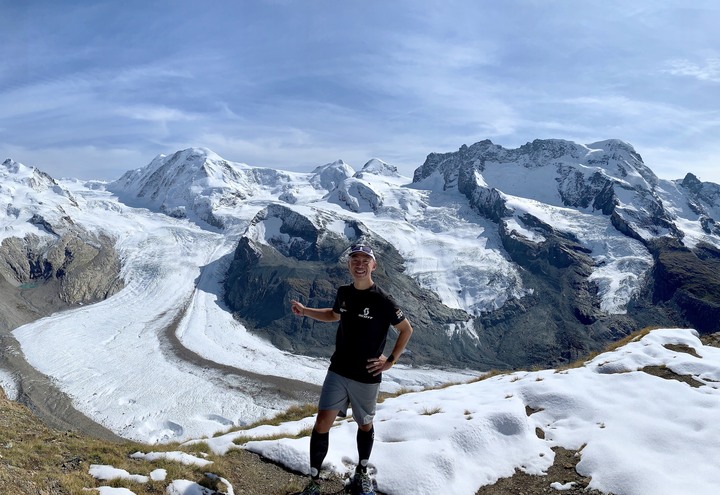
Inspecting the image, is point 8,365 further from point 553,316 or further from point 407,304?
point 553,316

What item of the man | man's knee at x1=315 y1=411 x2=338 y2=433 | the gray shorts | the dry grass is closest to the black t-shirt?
the man

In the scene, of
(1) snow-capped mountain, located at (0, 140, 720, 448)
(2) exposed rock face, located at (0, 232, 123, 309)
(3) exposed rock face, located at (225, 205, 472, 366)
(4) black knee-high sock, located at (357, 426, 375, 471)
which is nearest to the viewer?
(4) black knee-high sock, located at (357, 426, 375, 471)

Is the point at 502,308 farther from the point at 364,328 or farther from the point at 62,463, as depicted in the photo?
the point at 62,463

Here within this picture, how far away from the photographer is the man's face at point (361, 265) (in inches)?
308

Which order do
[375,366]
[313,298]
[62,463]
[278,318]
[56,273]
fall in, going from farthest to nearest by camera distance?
[56,273] → [313,298] → [278,318] → [62,463] → [375,366]

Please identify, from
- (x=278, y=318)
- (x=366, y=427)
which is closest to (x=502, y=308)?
(x=278, y=318)

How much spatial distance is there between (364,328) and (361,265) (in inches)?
44.3

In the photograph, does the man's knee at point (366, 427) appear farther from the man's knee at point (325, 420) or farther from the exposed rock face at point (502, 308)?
the exposed rock face at point (502, 308)

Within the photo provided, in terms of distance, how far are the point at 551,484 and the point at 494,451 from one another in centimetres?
134

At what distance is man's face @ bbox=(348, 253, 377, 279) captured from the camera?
308 inches

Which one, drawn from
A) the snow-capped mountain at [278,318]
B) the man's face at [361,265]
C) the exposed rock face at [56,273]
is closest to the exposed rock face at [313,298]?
the snow-capped mountain at [278,318]

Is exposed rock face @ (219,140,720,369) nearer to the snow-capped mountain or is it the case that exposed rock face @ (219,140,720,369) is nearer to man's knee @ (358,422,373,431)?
the snow-capped mountain

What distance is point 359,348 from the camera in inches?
312

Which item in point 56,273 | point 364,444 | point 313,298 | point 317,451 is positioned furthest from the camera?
point 56,273
